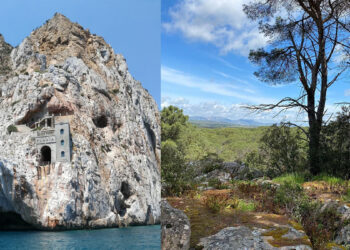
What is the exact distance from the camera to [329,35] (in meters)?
2.01

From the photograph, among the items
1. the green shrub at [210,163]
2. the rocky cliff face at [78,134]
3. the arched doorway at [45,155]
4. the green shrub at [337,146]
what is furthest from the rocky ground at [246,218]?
the arched doorway at [45,155]

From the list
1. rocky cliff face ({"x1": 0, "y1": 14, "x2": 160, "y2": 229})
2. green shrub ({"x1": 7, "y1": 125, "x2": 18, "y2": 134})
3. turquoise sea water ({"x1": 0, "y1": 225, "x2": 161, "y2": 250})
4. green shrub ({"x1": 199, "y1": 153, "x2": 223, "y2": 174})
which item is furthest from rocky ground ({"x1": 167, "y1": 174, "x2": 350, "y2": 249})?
green shrub ({"x1": 7, "y1": 125, "x2": 18, "y2": 134})

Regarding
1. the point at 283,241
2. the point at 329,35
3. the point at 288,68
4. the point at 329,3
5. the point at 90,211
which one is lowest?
the point at 90,211

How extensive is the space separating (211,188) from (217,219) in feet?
1.33

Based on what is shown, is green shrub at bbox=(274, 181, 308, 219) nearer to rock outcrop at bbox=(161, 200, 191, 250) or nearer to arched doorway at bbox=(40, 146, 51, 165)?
rock outcrop at bbox=(161, 200, 191, 250)

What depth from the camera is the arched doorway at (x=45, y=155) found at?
2807 cm

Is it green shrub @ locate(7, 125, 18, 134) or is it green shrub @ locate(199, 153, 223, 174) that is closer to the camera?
green shrub @ locate(199, 153, 223, 174)

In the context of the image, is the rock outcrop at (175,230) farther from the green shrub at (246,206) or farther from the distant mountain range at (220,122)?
the distant mountain range at (220,122)

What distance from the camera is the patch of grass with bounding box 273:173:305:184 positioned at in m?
1.91

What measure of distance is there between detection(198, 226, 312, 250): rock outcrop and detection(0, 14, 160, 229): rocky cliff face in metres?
25.9

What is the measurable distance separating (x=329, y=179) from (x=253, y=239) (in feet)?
2.48

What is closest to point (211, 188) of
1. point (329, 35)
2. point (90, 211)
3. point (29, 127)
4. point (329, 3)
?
point (329, 35)

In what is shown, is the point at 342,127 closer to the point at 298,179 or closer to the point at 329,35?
the point at 298,179

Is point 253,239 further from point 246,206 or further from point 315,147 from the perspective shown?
point 315,147
